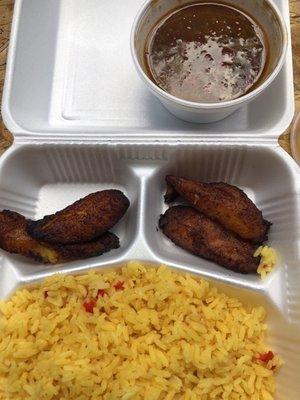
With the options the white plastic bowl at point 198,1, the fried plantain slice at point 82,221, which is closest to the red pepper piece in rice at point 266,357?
the fried plantain slice at point 82,221

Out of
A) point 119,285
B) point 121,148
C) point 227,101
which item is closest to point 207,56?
point 227,101

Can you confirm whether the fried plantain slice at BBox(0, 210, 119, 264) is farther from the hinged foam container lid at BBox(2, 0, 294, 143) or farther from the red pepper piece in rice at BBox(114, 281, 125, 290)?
the hinged foam container lid at BBox(2, 0, 294, 143)

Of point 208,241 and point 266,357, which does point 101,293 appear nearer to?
point 208,241

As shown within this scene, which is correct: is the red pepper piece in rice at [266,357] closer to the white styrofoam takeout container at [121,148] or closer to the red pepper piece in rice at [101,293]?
the white styrofoam takeout container at [121,148]

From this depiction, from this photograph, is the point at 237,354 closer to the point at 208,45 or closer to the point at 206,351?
the point at 206,351

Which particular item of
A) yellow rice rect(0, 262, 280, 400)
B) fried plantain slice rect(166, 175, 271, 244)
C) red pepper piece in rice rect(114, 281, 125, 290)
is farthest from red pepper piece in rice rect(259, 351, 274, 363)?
red pepper piece in rice rect(114, 281, 125, 290)

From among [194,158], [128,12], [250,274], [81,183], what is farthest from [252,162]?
[128,12]
